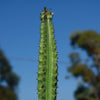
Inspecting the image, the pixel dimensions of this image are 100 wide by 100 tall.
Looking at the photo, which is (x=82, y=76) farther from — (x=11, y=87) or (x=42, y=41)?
(x=42, y=41)

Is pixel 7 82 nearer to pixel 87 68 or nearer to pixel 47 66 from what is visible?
pixel 87 68

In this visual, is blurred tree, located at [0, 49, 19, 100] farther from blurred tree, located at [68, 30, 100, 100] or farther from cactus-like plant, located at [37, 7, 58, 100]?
cactus-like plant, located at [37, 7, 58, 100]

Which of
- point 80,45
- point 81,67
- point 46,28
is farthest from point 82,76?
point 46,28

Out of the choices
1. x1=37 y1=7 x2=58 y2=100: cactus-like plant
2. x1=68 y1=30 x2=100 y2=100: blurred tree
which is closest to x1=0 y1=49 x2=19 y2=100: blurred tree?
x1=68 y1=30 x2=100 y2=100: blurred tree

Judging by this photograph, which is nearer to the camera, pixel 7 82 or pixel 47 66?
pixel 47 66

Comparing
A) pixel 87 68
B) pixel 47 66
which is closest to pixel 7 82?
pixel 87 68
